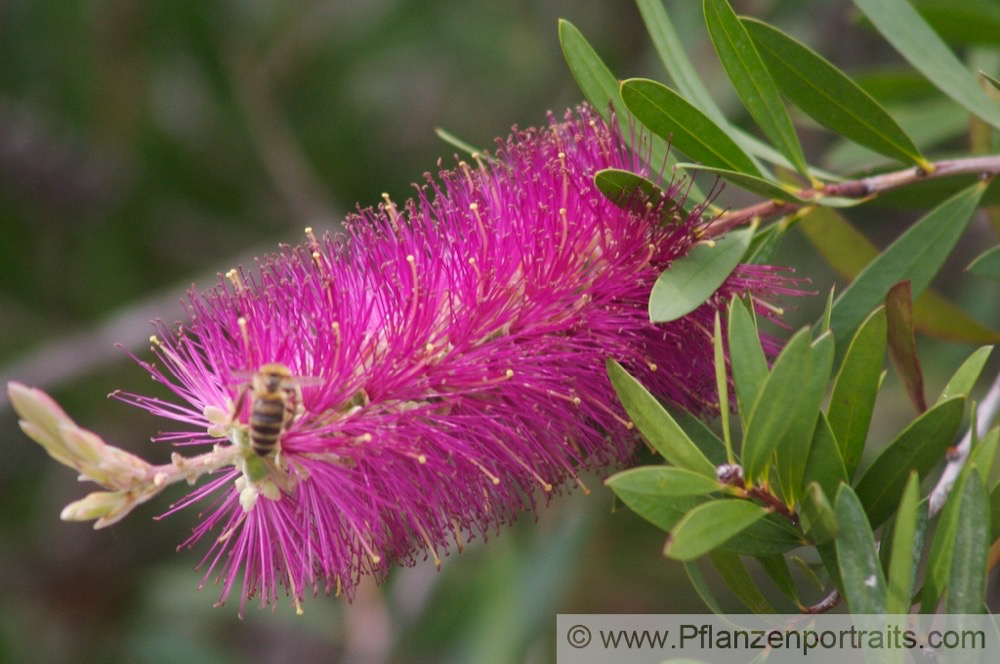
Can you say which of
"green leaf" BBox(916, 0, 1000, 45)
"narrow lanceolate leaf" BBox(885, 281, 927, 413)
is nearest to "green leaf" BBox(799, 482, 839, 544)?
"narrow lanceolate leaf" BBox(885, 281, 927, 413)

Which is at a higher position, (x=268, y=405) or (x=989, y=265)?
(x=989, y=265)

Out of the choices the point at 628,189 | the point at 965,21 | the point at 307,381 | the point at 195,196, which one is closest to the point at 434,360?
the point at 307,381

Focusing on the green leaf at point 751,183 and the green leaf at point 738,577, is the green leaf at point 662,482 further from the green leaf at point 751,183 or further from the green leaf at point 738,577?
the green leaf at point 751,183

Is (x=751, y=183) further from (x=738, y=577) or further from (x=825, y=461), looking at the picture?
(x=738, y=577)

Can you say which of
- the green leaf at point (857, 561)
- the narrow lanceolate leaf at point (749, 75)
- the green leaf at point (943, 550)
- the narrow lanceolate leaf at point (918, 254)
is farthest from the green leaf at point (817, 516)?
the narrow lanceolate leaf at point (749, 75)

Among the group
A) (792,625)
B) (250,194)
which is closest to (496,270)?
(792,625)

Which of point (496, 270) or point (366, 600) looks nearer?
point (496, 270)

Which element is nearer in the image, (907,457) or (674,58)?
(907,457)

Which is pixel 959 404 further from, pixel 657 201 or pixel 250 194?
pixel 250 194
